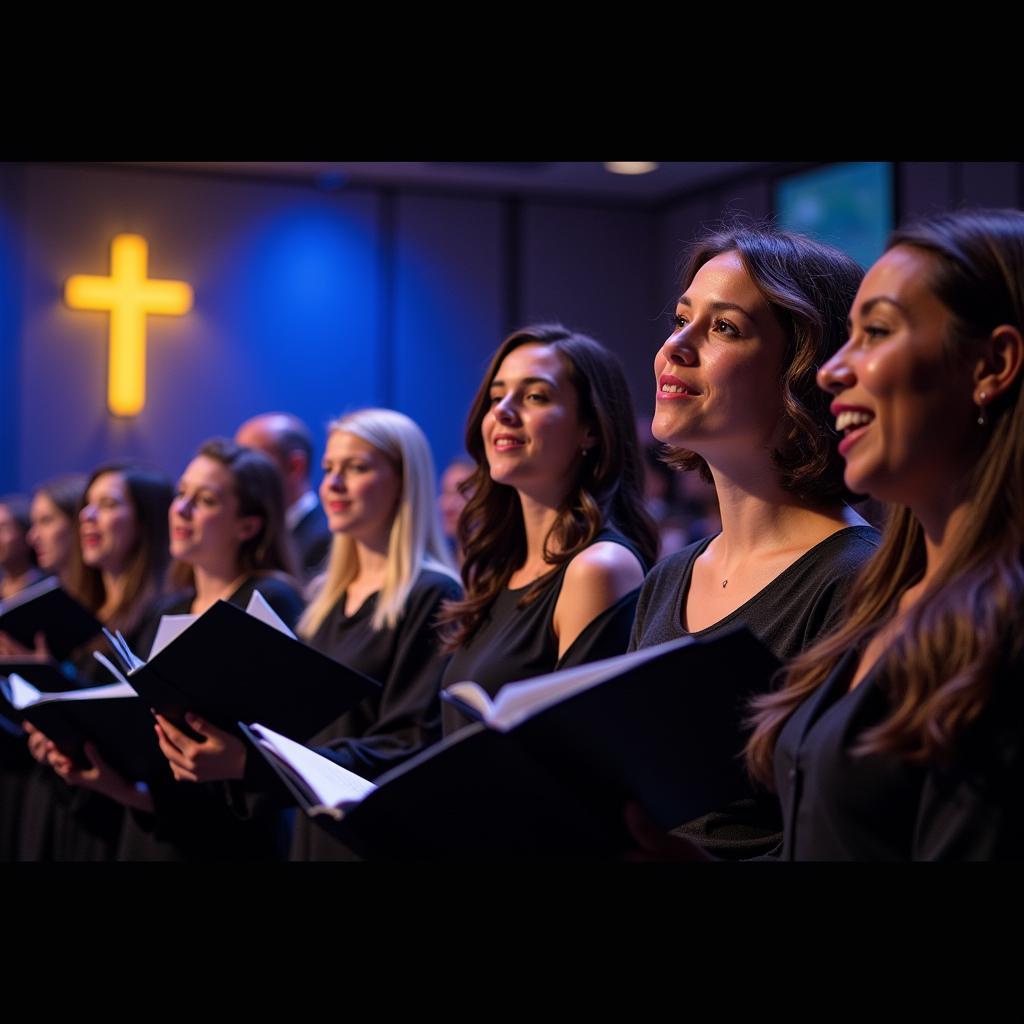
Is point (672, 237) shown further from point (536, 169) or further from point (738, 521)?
point (738, 521)

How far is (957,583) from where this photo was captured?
1.29 meters

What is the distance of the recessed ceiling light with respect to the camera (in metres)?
7.65

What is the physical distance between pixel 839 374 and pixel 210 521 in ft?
8.12

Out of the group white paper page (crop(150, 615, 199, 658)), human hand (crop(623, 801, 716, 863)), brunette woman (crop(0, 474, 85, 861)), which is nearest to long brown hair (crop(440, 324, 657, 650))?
white paper page (crop(150, 615, 199, 658))

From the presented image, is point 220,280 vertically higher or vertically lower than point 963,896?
higher

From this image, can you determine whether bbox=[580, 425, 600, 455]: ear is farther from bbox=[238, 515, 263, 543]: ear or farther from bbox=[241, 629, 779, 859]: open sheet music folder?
bbox=[238, 515, 263, 543]: ear

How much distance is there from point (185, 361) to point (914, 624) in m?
6.75

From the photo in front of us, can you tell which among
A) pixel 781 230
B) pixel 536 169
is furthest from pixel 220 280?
pixel 781 230

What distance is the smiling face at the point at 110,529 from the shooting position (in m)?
4.15

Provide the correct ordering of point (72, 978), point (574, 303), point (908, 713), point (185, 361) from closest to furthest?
point (908, 713) → point (72, 978) → point (185, 361) → point (574, 303)

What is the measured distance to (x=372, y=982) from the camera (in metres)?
1.43

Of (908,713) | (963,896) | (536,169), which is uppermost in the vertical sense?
(536,169)

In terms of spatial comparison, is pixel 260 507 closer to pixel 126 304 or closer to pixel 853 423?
pixel 853 423

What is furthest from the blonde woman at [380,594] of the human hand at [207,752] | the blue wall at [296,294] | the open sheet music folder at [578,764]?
the blue wall at [296,294]
